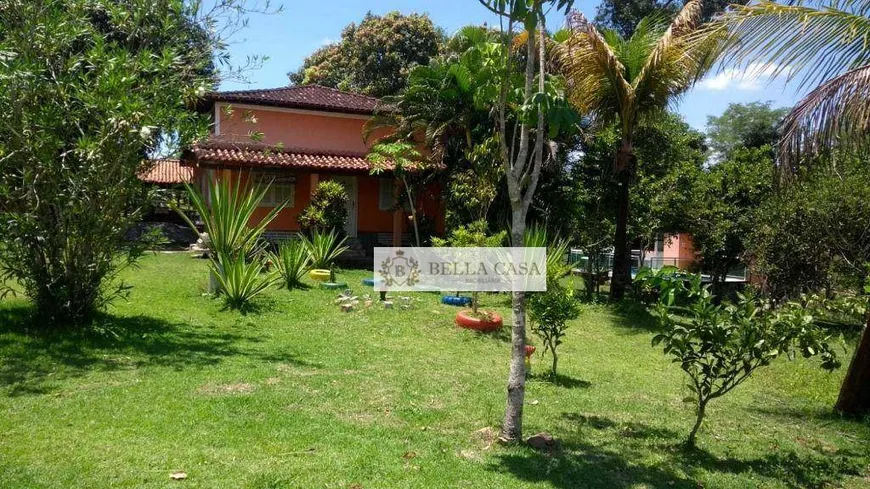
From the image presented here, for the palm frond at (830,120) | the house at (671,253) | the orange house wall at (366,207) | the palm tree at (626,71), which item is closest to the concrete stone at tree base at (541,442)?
the palm frond at (830,120)

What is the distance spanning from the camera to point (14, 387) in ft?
19.2

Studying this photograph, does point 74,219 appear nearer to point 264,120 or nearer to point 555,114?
point 555,114

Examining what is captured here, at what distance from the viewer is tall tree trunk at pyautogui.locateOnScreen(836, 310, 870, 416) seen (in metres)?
6.61

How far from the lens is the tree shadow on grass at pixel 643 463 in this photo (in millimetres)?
4473

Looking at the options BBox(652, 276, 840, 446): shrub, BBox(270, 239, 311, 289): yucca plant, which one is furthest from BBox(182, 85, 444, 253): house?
BBox(652, 276, 840, 446): shrub

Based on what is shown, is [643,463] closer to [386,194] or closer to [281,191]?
[281,191]

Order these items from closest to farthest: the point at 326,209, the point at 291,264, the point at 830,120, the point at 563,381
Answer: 1. the point at 830,120
2. the point at 563,381
3. the point at 291,264
4. the point at 326,209

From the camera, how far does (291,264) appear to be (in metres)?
12.5

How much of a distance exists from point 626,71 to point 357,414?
33.4 ft

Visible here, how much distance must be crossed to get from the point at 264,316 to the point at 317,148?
10.2m

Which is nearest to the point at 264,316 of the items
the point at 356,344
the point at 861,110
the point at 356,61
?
the point at 356,344

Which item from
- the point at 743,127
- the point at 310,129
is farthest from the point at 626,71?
the point at 743,127

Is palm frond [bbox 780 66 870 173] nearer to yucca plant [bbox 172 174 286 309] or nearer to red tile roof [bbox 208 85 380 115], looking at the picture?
yucca plant [bbox 172 174 286 309]

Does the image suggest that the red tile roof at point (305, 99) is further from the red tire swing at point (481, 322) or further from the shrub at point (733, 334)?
the shrub at point (733, 334)
